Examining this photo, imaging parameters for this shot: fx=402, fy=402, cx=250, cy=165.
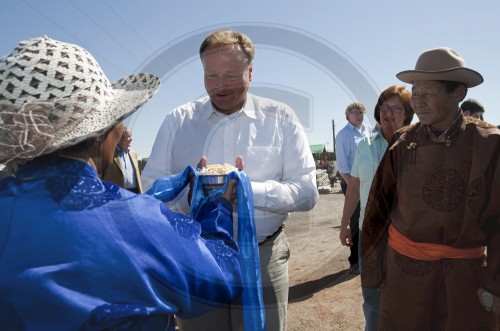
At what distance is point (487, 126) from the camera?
7.03 ft

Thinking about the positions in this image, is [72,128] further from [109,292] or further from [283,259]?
[283,259]

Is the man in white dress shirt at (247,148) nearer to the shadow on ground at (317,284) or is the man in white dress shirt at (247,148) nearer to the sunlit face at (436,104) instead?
the sunlit face at (436,104)

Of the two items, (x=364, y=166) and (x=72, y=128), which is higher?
(x=72, y=128)

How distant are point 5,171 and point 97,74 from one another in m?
0.40

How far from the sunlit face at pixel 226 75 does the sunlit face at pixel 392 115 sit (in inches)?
57.4

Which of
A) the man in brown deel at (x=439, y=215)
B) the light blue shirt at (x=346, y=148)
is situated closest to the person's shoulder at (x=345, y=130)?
the light blue shirt at (x=346, y=148)

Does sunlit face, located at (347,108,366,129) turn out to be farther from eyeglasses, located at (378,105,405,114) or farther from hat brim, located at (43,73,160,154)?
hat brim, located at (43,73,160,154)

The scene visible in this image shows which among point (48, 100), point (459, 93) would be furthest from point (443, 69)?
point (48, 100)

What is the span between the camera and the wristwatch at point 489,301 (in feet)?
6.40

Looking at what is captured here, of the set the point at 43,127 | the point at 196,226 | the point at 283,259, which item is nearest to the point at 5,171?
the point at 43,127

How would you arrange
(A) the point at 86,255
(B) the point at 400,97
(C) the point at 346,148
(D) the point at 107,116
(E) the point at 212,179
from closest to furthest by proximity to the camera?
1. (A) the point at 86,255
2. (D) the point at 107,116
3. (E) the point at 212,179
4. (B) the point at 400,97
5. (C) the point at 346,148

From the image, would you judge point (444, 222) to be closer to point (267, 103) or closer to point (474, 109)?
point (267, 103)

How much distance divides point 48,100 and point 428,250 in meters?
1.95

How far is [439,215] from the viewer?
2137mm
